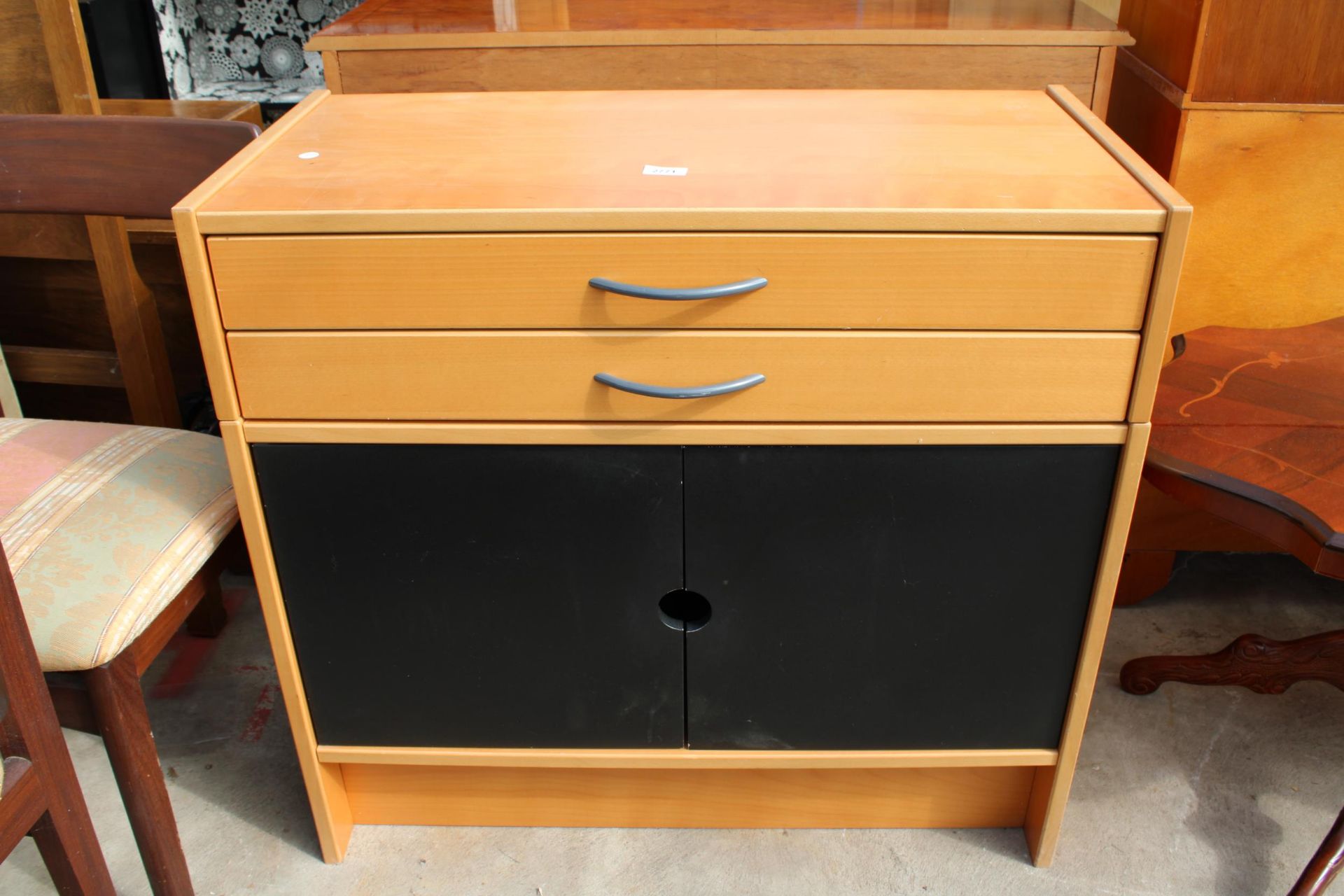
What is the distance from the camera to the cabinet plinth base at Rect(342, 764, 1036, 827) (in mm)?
1468

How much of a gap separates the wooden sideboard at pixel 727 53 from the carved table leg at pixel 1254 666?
2.76 feet

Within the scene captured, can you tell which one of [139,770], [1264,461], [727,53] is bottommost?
[139,770]

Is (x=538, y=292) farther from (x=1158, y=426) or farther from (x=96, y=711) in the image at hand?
(x=1158, y=426)

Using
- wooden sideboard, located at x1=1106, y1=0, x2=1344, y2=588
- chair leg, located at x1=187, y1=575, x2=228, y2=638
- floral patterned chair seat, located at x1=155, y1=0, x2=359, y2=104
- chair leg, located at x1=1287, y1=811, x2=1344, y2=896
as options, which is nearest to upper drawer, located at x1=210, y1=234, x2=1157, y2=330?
wooden sideboard, located at x1=1106, y1=0, x2=1344, y2=588

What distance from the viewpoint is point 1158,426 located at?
137 cm

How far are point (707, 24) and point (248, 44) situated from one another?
2.17m

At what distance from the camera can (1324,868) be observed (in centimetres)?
135

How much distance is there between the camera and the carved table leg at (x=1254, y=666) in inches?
63.6

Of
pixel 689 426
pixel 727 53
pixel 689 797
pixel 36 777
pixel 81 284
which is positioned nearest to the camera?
pixel 36 777

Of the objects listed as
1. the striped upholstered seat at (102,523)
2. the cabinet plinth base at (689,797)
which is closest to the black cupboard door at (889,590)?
the cabinet plinth base at (689,797)

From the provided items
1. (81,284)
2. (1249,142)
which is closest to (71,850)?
(81,284)

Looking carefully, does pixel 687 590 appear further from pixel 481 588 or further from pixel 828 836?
pixel 828 836

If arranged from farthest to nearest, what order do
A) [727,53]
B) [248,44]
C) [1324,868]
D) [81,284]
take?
[248,44]
[81,284]
[727,53]
[1324,868]

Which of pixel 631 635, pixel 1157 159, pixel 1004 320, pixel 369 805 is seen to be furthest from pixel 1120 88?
pixel 369 805
